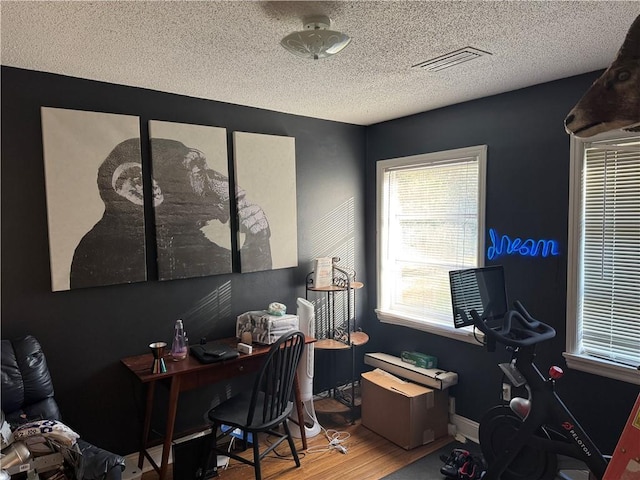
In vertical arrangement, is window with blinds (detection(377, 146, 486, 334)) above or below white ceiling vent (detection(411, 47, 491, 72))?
below

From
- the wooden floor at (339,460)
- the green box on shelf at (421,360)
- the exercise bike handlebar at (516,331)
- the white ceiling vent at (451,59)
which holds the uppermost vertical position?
the white ceiling vent at (451,59)

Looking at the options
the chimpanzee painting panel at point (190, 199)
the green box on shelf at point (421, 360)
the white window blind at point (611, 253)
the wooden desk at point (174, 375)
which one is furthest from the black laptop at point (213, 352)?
the white window blind at point (611, 253)

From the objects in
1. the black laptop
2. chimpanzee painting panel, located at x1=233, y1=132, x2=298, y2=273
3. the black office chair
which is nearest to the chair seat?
the black office chair

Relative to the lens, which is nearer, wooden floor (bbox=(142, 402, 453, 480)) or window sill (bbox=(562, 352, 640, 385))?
window sill (bbox=(562, 352, 640, 385))

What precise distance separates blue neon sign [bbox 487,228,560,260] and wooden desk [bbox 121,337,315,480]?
1.75 metres

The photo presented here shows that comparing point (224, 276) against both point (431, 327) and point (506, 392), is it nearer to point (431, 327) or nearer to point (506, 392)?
point (431, 327)

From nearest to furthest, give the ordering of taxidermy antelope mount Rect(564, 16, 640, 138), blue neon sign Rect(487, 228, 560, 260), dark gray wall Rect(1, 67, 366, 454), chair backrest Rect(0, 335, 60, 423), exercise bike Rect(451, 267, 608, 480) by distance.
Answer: taxidermy antelope mount Rect(564, 16, 640, 138), chair backrest Rect(0, 335, 60, 423), exercise bike Rect(451, 267, 608, 480), dark gray wall Rect(1, 67, 366, 454), blue neon sign Rect(487, 228, 560, 260)

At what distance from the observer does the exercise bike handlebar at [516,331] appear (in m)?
2.29

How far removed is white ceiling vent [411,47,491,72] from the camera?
2.21 metres

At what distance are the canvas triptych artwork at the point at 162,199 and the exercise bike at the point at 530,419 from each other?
1.57 meters

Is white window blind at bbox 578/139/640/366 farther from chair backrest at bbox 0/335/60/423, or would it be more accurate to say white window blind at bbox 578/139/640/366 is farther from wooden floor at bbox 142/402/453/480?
chair backrest at bbox 0/335/60/423

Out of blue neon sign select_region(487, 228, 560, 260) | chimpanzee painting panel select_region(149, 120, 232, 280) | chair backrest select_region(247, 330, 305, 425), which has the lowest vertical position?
chair backrest select_region(247, 330, 305, 425)

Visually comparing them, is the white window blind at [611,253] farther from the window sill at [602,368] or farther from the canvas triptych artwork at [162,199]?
the canvas triptych artwork at [162,199]

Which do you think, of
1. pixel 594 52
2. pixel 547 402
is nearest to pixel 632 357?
pixel 547 402
